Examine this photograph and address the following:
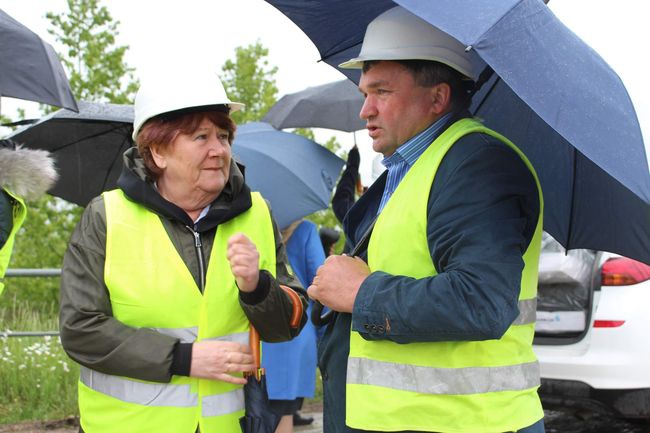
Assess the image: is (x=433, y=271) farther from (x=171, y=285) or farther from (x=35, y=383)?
(x=35, y=383)

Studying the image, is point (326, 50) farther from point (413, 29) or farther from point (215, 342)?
point (215, 342)

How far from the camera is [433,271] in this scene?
8.00 feet

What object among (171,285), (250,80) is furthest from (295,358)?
(250,80)

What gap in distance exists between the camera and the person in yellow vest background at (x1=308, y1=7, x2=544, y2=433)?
2.29 meters

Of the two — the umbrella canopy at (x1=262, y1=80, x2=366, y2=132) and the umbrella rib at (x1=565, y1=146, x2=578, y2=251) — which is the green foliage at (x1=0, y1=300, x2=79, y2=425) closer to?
the umbrella canopy at (x1=262, y1=80, x2=366, y2=132)

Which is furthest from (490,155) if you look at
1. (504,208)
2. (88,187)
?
(88,187)

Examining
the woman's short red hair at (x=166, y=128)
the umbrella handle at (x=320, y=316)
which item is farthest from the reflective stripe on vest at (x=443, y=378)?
the woman's short red hair at (x=166, y=128)

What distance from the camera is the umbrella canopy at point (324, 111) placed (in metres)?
6.77

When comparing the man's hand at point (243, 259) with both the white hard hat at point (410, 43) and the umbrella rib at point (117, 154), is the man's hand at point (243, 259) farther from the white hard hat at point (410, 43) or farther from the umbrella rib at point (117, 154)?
the umbrella rib at point (117, 154)

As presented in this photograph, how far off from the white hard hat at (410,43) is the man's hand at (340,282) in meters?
0.63

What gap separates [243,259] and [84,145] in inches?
117

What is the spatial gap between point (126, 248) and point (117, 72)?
40.0ft

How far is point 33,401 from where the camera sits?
6.56 meters

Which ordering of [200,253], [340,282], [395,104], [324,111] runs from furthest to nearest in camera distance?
[324,111] < [200,253] < [395,104] < [340,282]
